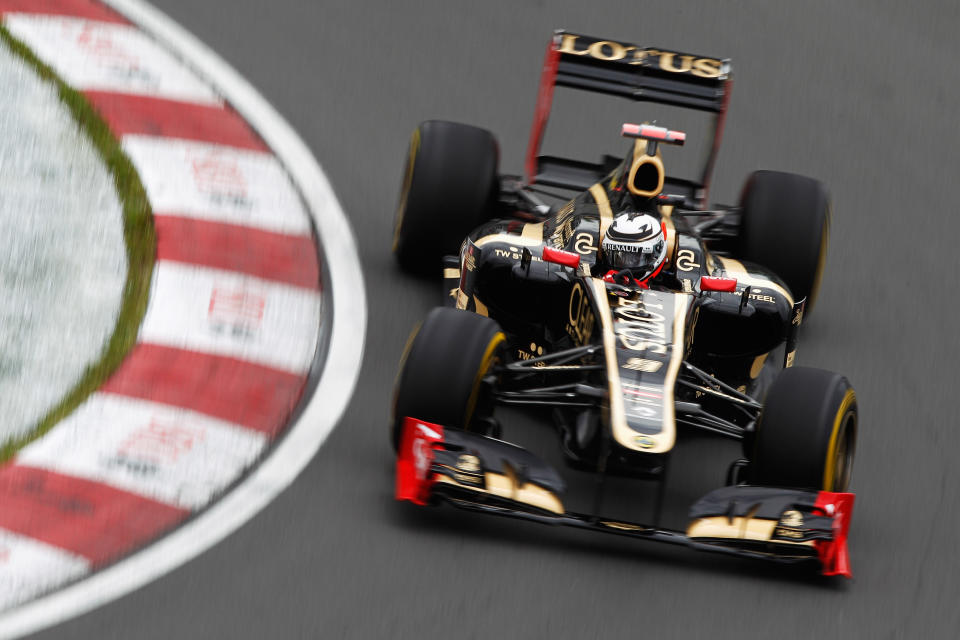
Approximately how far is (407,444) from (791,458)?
168cm

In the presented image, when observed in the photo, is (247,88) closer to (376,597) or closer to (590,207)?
(590,207)

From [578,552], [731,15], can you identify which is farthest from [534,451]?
[731,15]

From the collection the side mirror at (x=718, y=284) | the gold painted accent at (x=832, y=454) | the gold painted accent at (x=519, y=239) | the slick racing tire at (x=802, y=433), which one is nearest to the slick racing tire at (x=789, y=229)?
the side mirror at (x=718, y=284)

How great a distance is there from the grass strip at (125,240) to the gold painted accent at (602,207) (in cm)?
237

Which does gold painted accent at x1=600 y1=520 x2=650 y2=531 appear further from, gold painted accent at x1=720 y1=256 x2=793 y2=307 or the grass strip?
the grass strip

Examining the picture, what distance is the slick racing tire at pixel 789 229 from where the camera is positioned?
354 inches

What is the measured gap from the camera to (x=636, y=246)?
785cm

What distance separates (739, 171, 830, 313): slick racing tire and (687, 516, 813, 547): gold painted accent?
2460mm

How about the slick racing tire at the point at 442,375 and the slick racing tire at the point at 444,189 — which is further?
the slick racing tire at the point at 444,189

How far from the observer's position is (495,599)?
6.57 m

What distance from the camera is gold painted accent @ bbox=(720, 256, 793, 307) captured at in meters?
8.27

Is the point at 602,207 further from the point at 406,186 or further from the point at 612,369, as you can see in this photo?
the point at 612,369

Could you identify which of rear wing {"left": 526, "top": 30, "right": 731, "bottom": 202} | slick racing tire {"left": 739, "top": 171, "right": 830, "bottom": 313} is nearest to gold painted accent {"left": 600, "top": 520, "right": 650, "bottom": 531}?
slick racing tire {"left": 739, "top": 171, "right": 830, "bottom": 313}

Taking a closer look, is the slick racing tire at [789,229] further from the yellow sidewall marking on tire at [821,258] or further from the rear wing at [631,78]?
the rear wing at [631,78]
